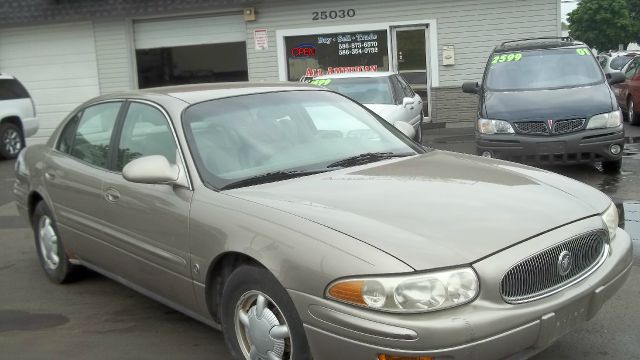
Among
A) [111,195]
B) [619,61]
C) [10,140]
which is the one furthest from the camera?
[619,61]

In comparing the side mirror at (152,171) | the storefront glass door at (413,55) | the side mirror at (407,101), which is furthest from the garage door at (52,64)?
the side mirror at (152,171)

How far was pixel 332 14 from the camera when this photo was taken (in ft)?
49.3

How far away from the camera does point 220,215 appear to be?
3.34 m

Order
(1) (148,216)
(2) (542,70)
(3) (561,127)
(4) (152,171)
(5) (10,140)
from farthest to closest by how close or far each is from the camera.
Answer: (5) (10,140) < (2) (542,70) < (3) (561,127) < (1) (148,216) < (4) (152,171)

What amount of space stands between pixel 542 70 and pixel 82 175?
22.0ft

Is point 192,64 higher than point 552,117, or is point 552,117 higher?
point 192,64

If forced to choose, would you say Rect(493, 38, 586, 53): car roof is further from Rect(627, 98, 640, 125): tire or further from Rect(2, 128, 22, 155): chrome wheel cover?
Rect(2, 128, 22, 155): chrome wheel cover

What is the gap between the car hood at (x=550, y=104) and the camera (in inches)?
318

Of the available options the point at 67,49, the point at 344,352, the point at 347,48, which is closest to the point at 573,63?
the point at 347,48

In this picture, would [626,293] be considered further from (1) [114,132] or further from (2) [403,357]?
(1) [114,132]

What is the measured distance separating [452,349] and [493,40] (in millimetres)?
12730

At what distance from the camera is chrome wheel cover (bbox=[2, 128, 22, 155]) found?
13843 millimetres

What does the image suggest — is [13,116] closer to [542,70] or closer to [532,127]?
[542,70]

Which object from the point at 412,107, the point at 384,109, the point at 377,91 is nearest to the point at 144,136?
the point at 384,109
